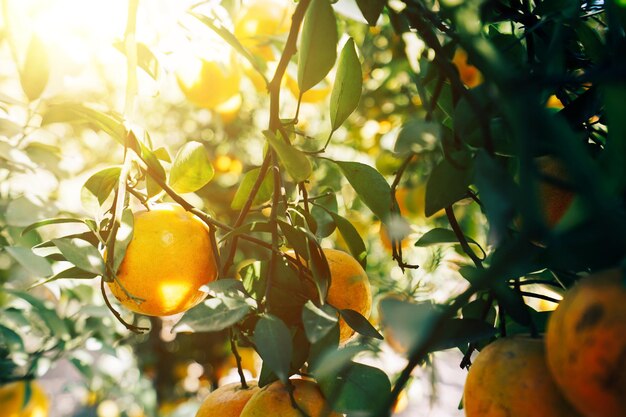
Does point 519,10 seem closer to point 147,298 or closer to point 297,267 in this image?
point 297,267

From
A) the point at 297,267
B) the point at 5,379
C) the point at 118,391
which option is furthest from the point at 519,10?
the point at 118,391

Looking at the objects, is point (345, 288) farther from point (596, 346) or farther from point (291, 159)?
point (596, 346)

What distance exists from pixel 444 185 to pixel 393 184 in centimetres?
9

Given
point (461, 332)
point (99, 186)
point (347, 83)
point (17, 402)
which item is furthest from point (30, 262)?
point (461, 332)

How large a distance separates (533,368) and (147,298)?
1.12 ft

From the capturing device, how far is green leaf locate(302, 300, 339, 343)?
37 centimetres

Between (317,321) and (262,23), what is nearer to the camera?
(317,321)

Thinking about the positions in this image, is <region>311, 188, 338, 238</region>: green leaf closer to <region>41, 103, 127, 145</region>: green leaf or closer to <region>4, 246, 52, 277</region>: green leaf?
<region>41, 103, 127, 145</region>: green leaf

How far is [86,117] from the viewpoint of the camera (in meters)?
0.49

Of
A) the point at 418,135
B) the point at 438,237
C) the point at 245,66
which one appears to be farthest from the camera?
the point at 245,66

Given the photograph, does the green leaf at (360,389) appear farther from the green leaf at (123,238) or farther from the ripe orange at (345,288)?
the green leaf at (123,238)

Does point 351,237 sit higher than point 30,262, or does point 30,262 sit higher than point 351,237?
point 351,237

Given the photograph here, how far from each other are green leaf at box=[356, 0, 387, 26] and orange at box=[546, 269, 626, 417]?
0.28m

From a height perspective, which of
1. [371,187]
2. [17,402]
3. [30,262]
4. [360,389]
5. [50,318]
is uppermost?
[371,187]
